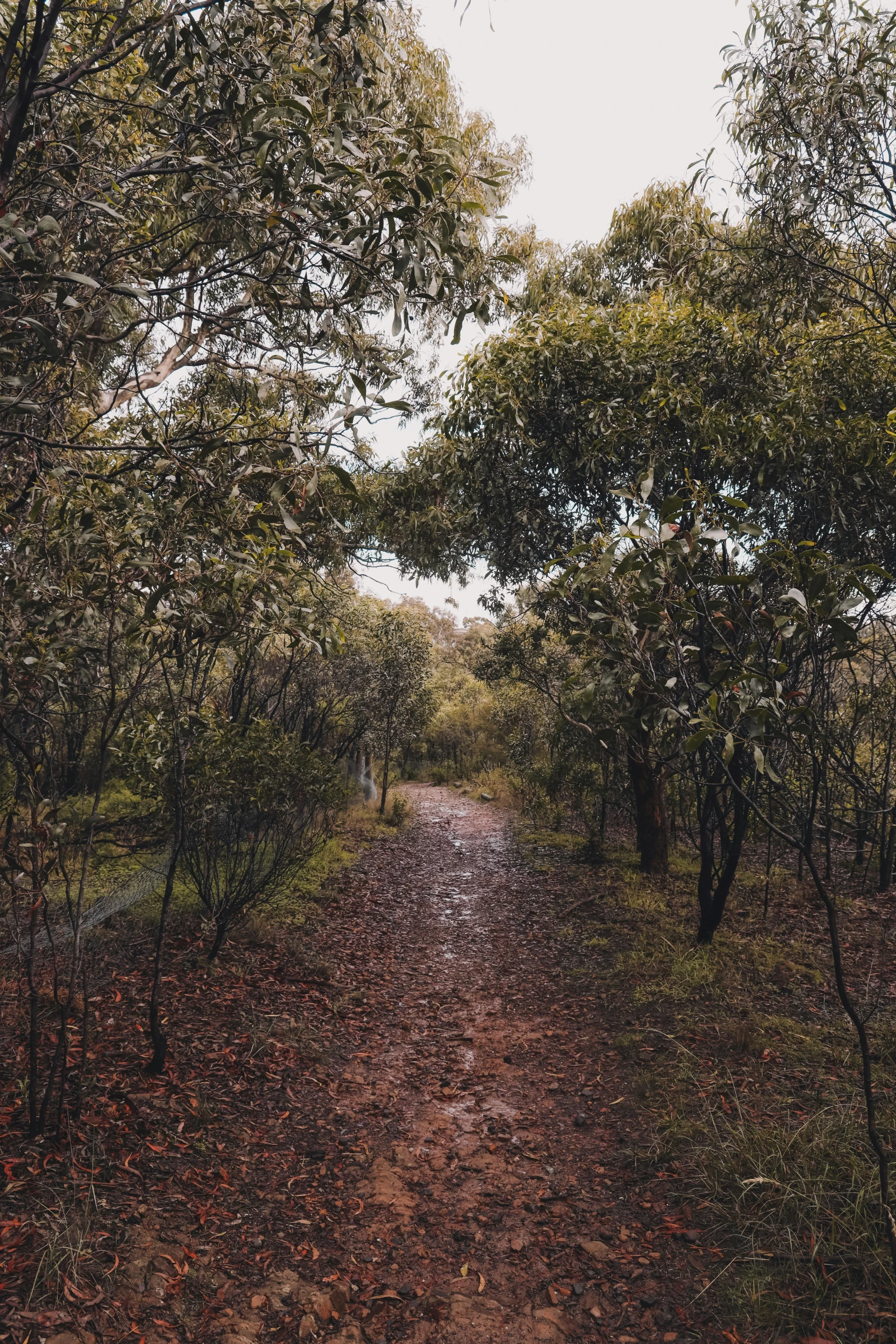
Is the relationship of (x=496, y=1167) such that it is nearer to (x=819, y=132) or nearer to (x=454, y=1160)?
(x=454, y=1160)

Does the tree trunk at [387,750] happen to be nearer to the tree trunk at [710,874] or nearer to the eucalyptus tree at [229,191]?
the tree trunk at [710,874]

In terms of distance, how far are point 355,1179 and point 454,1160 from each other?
58cm

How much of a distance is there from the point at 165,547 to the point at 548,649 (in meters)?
12.0

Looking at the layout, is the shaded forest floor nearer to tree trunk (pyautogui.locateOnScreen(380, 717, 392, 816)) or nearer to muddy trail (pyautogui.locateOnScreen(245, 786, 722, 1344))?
muddy trail (pyautogui.locateOnScreen(245, 786, 722, 1344))

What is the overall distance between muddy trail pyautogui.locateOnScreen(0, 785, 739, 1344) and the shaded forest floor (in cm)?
1

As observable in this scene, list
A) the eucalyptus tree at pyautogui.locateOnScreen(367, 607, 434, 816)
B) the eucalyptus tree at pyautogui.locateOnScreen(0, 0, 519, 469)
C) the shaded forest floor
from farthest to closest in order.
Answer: the eucalyptus tree at pyautogui.locateOnScreen(367, 607, 434, 816)
the shaded forest floor
the eucalyptus tree at pyautogui.locateOnScreen(0, 0, 519, 469)

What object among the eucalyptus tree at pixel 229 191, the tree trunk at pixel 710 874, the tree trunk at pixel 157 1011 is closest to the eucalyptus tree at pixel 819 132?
the eucalyptus tree at pixel 229 191

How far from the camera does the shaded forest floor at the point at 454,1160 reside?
2725 millimetres

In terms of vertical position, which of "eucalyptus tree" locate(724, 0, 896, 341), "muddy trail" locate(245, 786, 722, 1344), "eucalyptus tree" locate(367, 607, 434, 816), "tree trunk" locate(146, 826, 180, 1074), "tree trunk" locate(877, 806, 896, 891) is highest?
"eucalyptus tree" locate(724, 0, 896, 341)

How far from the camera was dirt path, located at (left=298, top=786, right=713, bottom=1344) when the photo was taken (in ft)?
9.41

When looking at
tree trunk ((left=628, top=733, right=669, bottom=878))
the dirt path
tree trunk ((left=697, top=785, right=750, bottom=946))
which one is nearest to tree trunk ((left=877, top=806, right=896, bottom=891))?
tree trunk ((left=628, top=733, right=669, bottom=878))

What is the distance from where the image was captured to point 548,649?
47.3ft

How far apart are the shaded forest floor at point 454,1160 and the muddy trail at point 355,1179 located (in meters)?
0.01

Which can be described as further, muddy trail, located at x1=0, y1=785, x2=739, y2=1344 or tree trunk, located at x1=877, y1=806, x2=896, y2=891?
tree trunk, located at x1=877, y1=806, x2=896, y2=891
